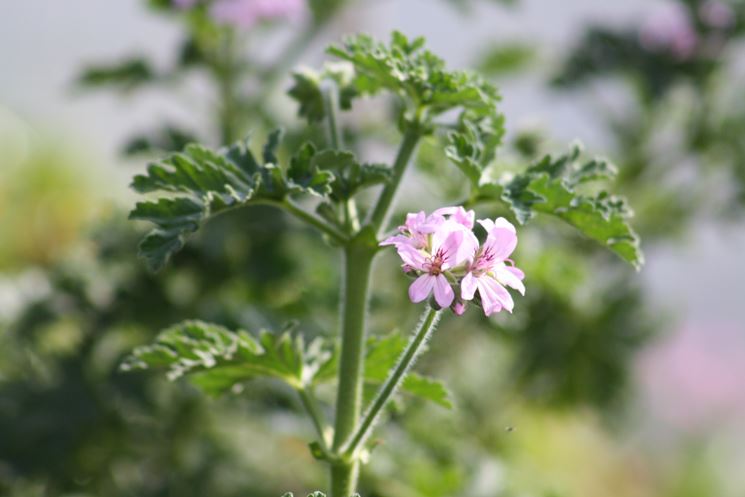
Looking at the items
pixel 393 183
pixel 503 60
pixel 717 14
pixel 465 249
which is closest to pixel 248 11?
pixel 503 60

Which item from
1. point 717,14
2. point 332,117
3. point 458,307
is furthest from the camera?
point 717,14

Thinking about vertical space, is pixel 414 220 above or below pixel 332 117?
below

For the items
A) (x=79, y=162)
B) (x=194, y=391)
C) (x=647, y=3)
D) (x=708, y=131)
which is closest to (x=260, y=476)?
(x=194, y=391)

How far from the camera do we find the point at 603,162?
902mm

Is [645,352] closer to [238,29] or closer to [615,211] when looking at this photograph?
[238,29]

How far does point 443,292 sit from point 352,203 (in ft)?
0.69

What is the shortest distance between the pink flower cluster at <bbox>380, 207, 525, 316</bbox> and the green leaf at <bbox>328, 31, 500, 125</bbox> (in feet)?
0.53

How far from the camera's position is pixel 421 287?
0.69m

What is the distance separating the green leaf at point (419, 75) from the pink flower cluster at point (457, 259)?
163mm

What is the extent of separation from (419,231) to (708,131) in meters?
1.72

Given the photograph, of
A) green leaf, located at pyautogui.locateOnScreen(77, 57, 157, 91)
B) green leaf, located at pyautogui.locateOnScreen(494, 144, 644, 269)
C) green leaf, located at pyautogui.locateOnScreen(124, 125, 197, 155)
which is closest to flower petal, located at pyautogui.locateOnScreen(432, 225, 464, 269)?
green leaf, located at pyautogui.locateOnScreen(494, 144, 644, 269)

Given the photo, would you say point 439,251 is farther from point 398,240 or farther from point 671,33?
point 671,33

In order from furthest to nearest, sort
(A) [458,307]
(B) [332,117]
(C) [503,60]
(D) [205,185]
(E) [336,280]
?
1. (C) [503,60]
2. (E) [336,280]
3. (B) [332,117]
4. (D) [205,185]
5. (A) [458,307]

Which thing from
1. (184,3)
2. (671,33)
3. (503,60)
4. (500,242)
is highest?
(671,33)
